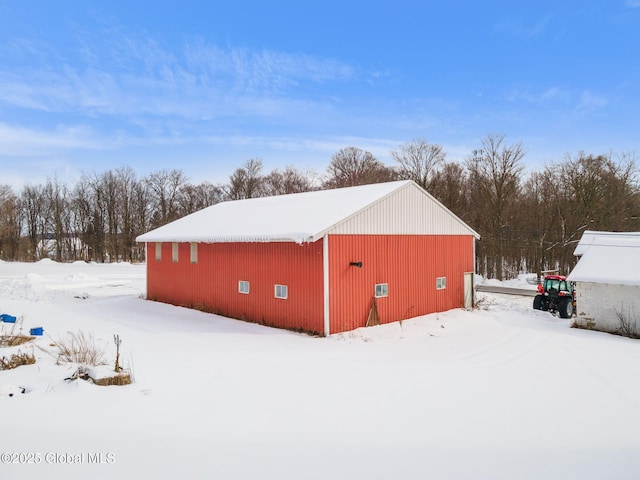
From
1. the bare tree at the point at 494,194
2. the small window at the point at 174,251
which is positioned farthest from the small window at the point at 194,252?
the bare tree at the point at 494,194

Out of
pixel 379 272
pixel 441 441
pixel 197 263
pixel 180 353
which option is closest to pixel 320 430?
pixel 441 441

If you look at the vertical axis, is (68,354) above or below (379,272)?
below

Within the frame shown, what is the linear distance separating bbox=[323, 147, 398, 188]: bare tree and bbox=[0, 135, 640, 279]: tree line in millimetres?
121

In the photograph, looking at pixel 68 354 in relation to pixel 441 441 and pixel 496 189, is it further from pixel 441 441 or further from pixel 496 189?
pixel 496 189

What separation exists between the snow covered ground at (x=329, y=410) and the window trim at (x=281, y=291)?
138 cm

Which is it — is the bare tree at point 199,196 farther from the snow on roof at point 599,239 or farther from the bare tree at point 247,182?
the snow on roof at point 599,239

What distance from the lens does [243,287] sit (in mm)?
14648

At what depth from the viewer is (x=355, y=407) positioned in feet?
22.0

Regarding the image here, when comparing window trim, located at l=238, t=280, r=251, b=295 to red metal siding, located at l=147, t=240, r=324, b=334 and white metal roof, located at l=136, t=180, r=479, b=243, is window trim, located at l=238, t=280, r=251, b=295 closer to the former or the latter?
red metal siding, located at l=147, t=240, r=324, b=334

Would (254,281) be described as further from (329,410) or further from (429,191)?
(429,191)

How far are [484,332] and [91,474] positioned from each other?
11.3m

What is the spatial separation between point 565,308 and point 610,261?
362 cm

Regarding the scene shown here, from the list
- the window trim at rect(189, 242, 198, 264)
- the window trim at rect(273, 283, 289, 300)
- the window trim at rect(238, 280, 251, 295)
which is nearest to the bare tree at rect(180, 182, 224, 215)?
the window trim at rect(189, 242, 198, 264)

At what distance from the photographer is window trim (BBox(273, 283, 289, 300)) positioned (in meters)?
13.2
